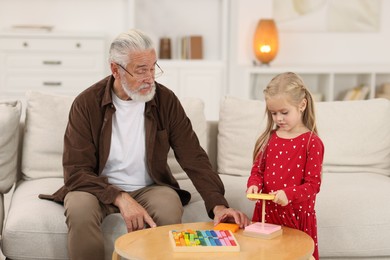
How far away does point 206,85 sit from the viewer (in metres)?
6.28

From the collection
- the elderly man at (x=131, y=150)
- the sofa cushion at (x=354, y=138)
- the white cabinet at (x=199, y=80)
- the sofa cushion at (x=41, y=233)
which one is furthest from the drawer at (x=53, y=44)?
the sofa cushion at (x=41, y=233)

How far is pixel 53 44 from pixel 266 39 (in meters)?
1.79

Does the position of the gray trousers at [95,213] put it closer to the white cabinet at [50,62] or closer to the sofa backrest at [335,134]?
the sofa backrest at [335,134]

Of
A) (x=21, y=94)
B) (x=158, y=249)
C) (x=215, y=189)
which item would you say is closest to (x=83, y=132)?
(x=215, y=189)

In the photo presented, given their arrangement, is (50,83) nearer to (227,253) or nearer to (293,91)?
(293,91)

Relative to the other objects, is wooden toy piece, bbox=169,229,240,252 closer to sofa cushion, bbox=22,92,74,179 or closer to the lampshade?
sofa cushion, bbox=22,92,74,179

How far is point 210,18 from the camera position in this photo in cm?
653

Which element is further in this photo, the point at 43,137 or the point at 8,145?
the point at 43,137

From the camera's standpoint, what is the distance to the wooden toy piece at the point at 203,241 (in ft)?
7.17

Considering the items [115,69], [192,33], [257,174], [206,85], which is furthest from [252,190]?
[192,33]

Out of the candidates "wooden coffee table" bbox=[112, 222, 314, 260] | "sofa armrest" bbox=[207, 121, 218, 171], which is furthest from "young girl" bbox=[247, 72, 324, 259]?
"sofa armrest" bbox=[207, 121, 218, 171]

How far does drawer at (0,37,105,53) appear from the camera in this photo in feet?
19.8

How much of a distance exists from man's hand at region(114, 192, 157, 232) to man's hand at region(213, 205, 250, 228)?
229mm

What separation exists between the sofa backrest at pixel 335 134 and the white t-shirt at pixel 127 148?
673 mm
